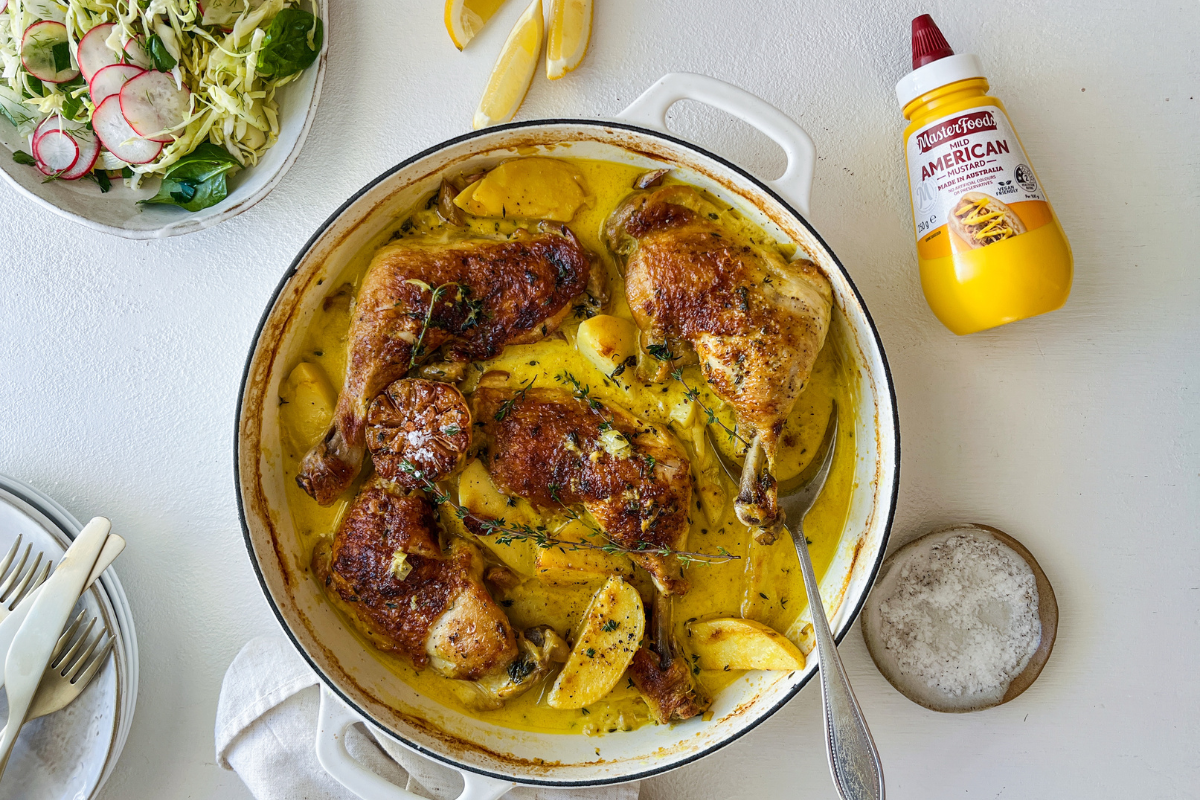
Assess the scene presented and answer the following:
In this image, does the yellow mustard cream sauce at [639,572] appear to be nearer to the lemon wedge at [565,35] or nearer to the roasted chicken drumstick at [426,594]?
the roasted chicken drumstick at [426,594]

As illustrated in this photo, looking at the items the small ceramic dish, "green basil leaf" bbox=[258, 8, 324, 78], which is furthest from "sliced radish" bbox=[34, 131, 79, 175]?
the small ceramic dish

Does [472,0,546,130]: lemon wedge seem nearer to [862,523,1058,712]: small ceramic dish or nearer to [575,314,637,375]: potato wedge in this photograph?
[575,314,637,375]: potato wedge

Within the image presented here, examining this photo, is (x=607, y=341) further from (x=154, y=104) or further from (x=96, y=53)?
(x=96, y=53)

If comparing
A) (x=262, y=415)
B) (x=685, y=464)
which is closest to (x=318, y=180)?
(x=262, y=415)

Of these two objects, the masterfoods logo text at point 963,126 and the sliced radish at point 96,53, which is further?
the sliced radish at point 96,53

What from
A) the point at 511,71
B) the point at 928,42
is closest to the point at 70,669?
the point at 511,71

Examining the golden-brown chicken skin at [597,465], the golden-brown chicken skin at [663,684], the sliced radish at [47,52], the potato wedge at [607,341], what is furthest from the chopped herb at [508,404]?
the sliced radish at [47,52]
